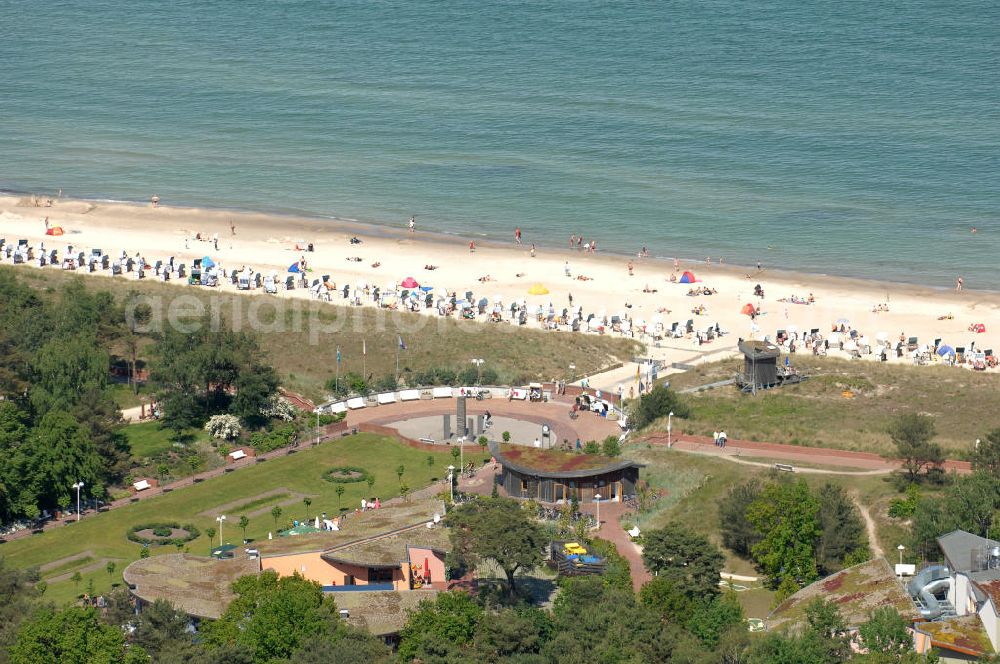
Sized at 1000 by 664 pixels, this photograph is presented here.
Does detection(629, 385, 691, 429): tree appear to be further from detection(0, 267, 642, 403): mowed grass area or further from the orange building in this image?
the orange building

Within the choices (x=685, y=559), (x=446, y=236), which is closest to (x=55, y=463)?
(x=685, y=559)

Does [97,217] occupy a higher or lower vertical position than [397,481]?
higher

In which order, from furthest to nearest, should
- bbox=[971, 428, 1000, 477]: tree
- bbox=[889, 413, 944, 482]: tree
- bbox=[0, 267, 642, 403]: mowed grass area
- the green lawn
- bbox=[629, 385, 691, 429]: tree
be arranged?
1. bbox=[0, 267, 642, 403]: mowed grass area
2. bbox=[629, 385, 691, 429]: tree
3. the green lawn
4. bbox=[889, 413, 944, 482]: tree
5. bbox=[971, 428, 1000, 477]: tree

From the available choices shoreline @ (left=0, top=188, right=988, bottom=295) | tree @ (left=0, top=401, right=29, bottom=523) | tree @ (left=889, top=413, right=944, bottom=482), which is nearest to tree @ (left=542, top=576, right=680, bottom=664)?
tree @ (left=889, top=413, right=944, bottom=482)

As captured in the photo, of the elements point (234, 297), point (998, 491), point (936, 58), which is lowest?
point (998, 491)

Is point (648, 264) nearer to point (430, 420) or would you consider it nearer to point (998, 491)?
point (430, 420)

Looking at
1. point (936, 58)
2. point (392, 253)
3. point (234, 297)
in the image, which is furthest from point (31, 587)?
point (936, 58)
